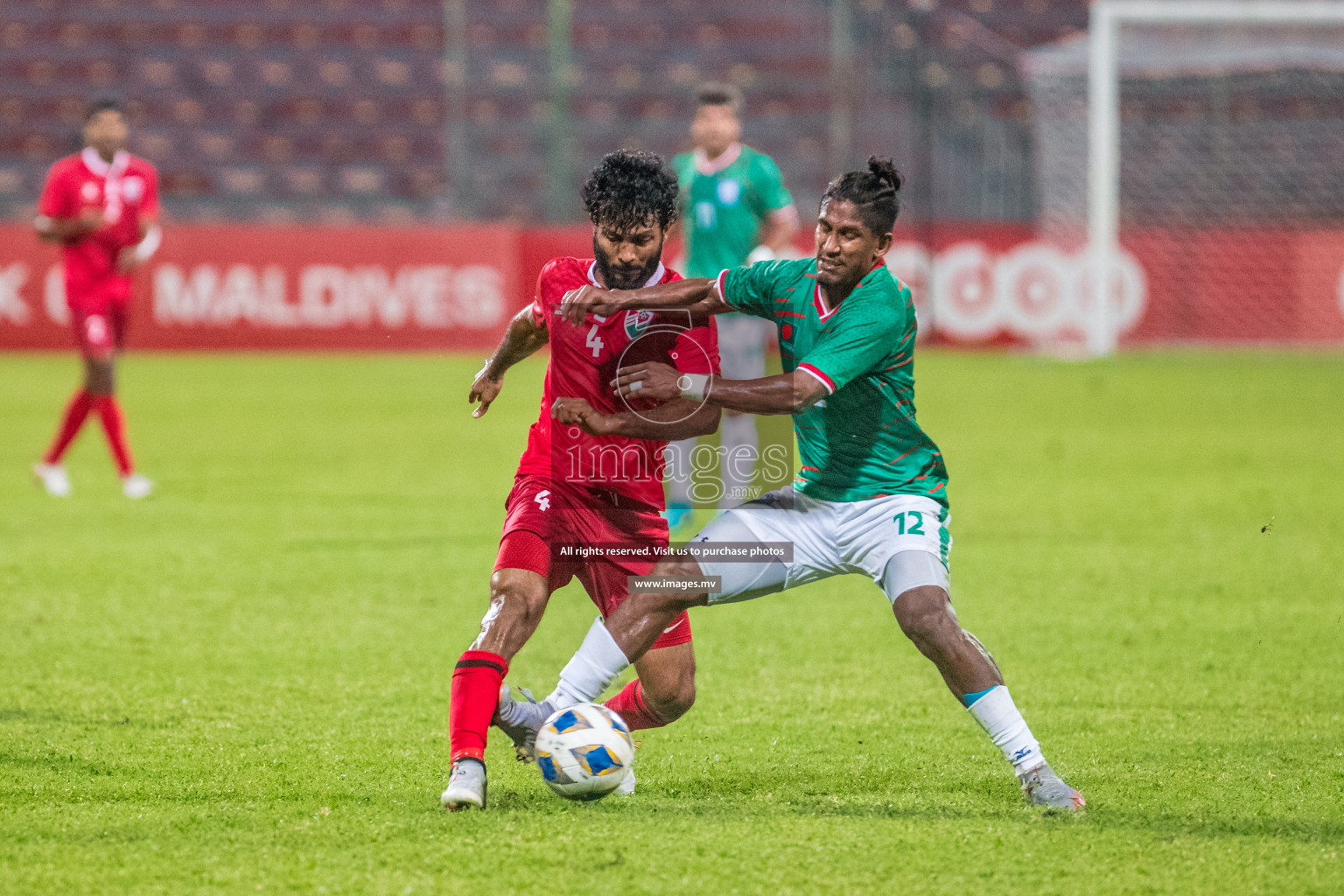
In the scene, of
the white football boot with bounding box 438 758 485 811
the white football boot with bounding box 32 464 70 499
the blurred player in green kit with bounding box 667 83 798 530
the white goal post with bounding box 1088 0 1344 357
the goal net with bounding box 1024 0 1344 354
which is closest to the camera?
the white football boot with bounding box 438 758 485 811

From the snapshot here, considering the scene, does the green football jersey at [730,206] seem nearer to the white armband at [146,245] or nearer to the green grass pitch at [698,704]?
the green grass pitch at [698,704]

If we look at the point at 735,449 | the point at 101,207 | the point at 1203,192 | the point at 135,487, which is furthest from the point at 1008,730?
the point at 1203,192

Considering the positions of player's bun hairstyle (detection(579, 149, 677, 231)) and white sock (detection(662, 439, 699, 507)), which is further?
white sock (detection(662, 439, 699, 507))

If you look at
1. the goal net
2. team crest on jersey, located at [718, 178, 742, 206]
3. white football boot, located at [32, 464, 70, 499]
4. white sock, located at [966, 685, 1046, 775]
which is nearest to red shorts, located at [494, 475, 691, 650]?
white sock, located at [966, 685, 1046, 775]

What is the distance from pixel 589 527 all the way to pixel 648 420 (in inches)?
14.9

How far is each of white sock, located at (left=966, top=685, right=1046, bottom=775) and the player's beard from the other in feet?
4.37

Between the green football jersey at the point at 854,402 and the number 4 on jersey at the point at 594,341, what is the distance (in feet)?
1.12

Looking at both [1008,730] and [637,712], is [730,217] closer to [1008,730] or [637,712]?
[637,712]

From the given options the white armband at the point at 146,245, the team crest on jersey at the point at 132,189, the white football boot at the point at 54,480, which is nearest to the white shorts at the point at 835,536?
the white football boot at the point at 54,480

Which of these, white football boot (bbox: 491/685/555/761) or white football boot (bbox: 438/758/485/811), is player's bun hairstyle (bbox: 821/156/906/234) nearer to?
white football boot (bbox: 491/685/555/761)

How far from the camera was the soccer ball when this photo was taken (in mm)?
3602

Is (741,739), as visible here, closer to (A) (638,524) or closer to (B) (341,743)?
(A) (638,524)

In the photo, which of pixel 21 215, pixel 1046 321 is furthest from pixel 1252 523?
pixel 21 215

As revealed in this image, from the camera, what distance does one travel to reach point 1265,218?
20.3 meters
